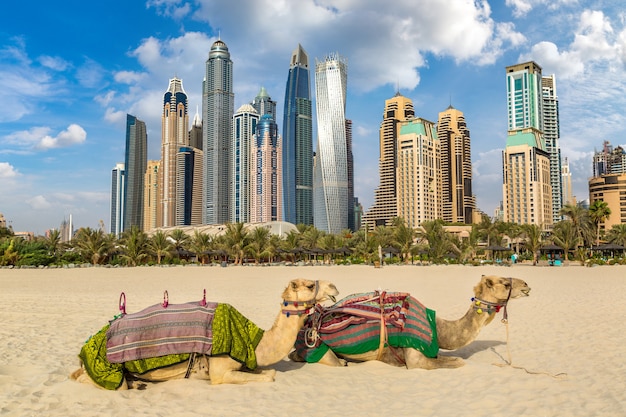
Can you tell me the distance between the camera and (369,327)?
664 cm

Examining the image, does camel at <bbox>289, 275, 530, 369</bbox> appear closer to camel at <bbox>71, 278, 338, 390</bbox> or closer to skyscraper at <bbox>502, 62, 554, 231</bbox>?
camel at <bbox>71, 278, 338, 390</bbox>

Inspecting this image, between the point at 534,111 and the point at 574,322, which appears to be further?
the point at 534,111

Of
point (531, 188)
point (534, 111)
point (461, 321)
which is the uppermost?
point (534, 111)

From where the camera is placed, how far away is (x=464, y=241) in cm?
5647

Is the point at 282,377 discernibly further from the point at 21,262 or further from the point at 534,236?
the point at 534,236

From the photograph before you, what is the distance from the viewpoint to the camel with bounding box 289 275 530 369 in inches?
260

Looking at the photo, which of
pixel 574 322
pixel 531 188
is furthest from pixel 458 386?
pixel 531 188

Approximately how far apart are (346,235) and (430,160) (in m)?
90.1

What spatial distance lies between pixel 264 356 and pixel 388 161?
560 feet

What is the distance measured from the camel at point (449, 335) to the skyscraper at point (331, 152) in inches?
6798

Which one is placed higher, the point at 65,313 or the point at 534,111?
the point at 534,111

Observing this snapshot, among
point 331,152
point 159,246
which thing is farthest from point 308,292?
point 331,152

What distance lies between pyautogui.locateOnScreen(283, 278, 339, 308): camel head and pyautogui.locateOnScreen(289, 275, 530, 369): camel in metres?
0.92

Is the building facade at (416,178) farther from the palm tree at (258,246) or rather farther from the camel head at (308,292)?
the camel head at (308,292)
